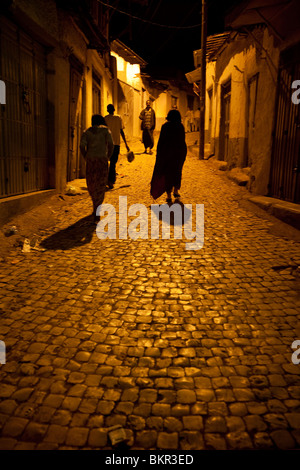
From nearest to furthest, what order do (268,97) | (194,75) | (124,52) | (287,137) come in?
(287,137) < (268,97) < (194,75) < (124,52)

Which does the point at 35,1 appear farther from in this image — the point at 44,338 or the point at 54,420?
the point at 54,420

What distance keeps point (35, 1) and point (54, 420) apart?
6.83 meters

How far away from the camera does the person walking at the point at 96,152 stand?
5.93m

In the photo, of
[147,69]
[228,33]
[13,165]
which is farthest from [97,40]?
[147,69]

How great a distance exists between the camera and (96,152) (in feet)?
19.5

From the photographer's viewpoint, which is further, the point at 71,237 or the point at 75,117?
the point at 75,117

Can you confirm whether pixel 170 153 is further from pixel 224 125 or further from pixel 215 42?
pixel 215 42

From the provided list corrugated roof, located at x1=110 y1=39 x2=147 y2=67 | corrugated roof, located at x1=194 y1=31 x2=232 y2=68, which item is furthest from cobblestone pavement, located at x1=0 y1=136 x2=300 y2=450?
corrugated roof, located at x1=110 y1=39 x2=147 y2=67

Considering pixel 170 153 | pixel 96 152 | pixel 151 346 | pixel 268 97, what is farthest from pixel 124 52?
pixel 151 346

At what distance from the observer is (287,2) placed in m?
5.66

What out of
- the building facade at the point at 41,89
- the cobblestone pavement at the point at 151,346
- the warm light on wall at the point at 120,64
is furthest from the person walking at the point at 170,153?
the warm light on wall at the point at 120,64

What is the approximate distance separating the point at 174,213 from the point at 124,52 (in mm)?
16713

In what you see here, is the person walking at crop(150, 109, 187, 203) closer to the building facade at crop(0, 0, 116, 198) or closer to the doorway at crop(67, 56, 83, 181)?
the building facade at crop(0, 0, 116, 198)

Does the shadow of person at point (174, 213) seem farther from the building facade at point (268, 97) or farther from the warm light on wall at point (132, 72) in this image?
the warm light on wall at point (132, 72)
